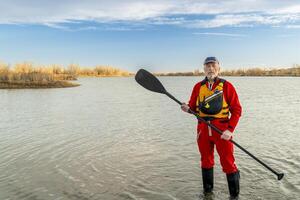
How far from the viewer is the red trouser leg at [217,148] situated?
179 inches

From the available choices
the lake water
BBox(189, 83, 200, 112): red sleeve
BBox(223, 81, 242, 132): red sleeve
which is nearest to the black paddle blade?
BBox(189, 83, 200, 112): red sleeve

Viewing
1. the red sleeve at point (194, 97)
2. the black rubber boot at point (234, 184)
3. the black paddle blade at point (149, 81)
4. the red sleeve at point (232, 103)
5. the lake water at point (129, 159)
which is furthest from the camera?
the black paddle blade at point (149, 81)

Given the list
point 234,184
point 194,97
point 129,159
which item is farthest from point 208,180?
point 129,159

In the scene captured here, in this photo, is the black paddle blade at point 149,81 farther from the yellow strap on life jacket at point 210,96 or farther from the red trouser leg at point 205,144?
the red trouser leg at point 205,144

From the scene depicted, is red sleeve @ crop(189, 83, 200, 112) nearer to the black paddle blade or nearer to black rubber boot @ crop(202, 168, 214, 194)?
the black paddle blade

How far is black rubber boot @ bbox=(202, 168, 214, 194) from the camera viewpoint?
16.3 feet

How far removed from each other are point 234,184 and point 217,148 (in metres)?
0.56

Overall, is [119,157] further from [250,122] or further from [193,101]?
[250,122]

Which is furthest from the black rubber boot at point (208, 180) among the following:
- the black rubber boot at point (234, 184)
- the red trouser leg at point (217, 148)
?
the black rubber boot at point (234, 184)

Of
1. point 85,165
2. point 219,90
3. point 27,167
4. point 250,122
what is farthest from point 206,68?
point 250,122

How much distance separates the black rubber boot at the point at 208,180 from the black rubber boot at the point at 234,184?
12.5 inches

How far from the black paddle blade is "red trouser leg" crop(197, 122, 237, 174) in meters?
1.06

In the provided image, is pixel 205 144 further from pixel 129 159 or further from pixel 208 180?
pixel 129 159

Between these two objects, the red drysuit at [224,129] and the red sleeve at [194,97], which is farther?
the red sleeve at [194,97]
